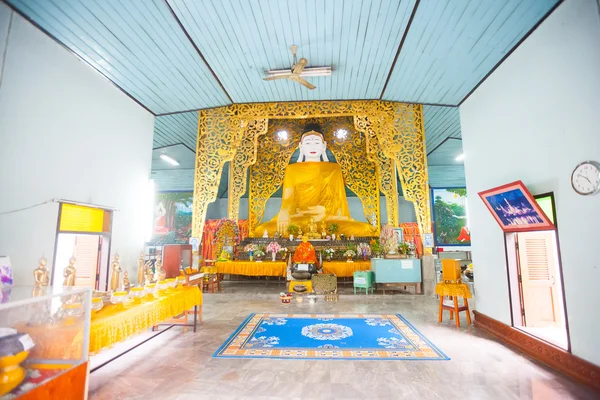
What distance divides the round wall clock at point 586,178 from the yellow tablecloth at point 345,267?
225 inches

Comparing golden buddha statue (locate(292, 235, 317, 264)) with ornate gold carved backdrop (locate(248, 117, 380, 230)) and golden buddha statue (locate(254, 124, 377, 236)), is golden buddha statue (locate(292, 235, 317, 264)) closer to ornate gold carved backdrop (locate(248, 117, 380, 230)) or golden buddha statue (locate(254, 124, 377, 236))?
golden buddha statue (locate(254, 124, 377, 236))

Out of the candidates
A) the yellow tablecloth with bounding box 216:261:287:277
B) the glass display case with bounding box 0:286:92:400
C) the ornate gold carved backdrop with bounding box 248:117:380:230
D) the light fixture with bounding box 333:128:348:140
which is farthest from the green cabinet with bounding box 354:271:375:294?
the glass display case with bounding box 0:286:92:400

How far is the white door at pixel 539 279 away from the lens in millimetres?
4578

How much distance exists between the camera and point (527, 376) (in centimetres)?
306

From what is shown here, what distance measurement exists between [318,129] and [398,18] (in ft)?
23.9

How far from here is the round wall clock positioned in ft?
8.87

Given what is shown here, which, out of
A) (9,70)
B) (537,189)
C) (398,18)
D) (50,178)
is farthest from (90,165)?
(537,189)

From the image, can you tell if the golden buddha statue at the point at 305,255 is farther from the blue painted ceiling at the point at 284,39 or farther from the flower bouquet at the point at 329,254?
the blue painted ceiling at the point at 284,39

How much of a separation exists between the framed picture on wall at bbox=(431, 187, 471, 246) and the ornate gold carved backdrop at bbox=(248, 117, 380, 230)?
6551mm

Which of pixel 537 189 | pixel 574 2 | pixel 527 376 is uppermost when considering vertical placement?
pixel 574 2

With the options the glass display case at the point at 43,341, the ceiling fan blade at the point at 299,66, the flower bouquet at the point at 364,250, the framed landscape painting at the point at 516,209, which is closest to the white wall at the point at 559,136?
the framed landscape painting at the point at 516,209

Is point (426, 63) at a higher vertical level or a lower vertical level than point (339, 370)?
higher

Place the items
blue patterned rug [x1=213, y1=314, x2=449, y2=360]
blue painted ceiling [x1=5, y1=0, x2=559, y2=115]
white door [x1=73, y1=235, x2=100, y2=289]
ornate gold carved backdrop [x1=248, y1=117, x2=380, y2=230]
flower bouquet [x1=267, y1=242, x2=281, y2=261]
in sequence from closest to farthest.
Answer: blue painted ceiling [x1=5, y1=0, x2=559, y2=115], blue patterned rug [x1=213, y1=314, x2=449, y2=360], white door [x1=73, y1=235, x2=100, y2=289], flower bouquet [x1=267, y1=242, x2=281, y2=261], ornate gold carved backdrop [x1=248, y1=117, x2=380, y2=230]

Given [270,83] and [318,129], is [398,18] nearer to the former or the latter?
[270,83]
